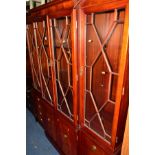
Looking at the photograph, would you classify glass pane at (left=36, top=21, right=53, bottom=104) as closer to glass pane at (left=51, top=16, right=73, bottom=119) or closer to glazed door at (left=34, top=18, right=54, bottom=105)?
glazed door at (left=34, top=18, right=54, bottom=105)

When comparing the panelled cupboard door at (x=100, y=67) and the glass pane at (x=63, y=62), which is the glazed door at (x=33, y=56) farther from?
the panelled cupboard door at (x=100, y=67)

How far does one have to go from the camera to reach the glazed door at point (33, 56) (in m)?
2.61

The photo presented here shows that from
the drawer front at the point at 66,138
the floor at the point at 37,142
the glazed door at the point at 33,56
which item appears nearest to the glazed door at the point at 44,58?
the glazed door at the point at 33,56

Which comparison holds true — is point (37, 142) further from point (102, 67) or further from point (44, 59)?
point (102, 67)

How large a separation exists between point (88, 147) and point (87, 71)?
719 mm

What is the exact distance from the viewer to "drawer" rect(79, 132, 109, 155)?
146 centimetres

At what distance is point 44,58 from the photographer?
2.29 metres

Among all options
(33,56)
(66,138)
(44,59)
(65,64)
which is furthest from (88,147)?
(33,56)

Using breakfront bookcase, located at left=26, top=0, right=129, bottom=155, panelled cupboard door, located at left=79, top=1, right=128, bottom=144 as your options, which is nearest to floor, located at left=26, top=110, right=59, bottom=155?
breakfront bookcase, located at left=26, top=0, right=129, bottom=155

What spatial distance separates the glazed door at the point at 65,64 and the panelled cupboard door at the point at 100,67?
0.39 ft
